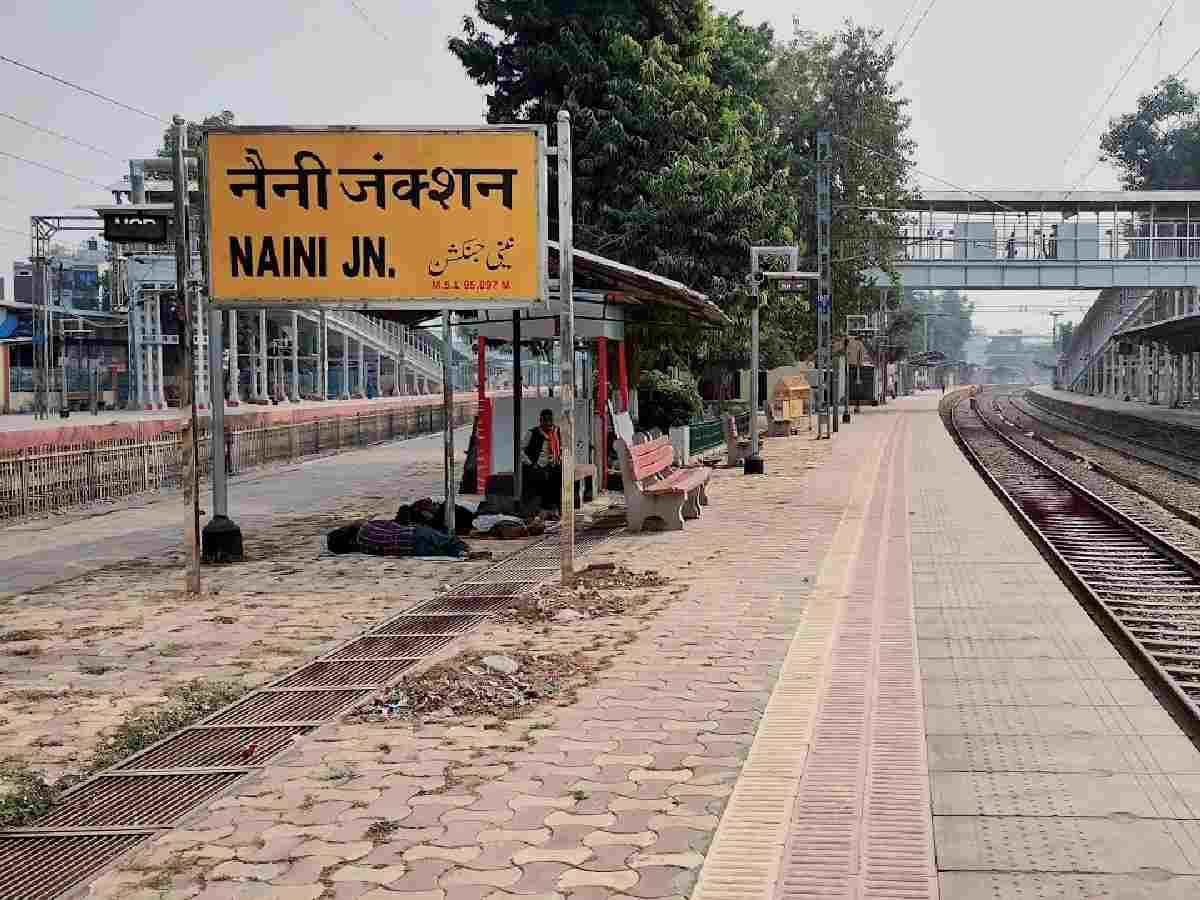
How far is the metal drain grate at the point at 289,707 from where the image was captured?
658 cm

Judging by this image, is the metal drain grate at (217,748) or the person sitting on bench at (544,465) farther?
the person sitting on bench at (544,465)

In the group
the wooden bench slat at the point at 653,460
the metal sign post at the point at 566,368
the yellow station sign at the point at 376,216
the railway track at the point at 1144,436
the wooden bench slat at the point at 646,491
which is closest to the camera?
the metal sign post at the point at 566,368

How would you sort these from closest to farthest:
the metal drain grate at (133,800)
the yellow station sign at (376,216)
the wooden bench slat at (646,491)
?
the metal drain grate at (133,800) < the yellow station sign at (376,216) < the wooden bench slat at (646,491)

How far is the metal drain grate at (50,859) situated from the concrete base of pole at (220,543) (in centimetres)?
724

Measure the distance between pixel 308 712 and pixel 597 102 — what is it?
22215 mm

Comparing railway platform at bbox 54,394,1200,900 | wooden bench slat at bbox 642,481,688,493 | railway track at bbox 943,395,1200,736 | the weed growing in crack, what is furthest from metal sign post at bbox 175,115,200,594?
railway track at bbox 943,395,1200,736

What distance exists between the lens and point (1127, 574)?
11758 millimetres

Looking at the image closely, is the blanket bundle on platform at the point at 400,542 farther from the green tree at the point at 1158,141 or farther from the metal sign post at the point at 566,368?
the green tree at the point at 1158,141

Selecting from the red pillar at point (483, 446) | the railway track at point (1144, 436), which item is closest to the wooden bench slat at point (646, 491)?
the red pillar at point (483, 446)

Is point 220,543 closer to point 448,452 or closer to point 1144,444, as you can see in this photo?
point 448,452

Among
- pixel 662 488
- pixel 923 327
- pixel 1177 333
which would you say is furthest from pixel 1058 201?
pixel 923 327

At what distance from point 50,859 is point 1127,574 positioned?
31.4 ft

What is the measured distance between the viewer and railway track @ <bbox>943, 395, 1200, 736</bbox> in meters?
7.66

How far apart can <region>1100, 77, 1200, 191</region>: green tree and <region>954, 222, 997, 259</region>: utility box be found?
3195cm
